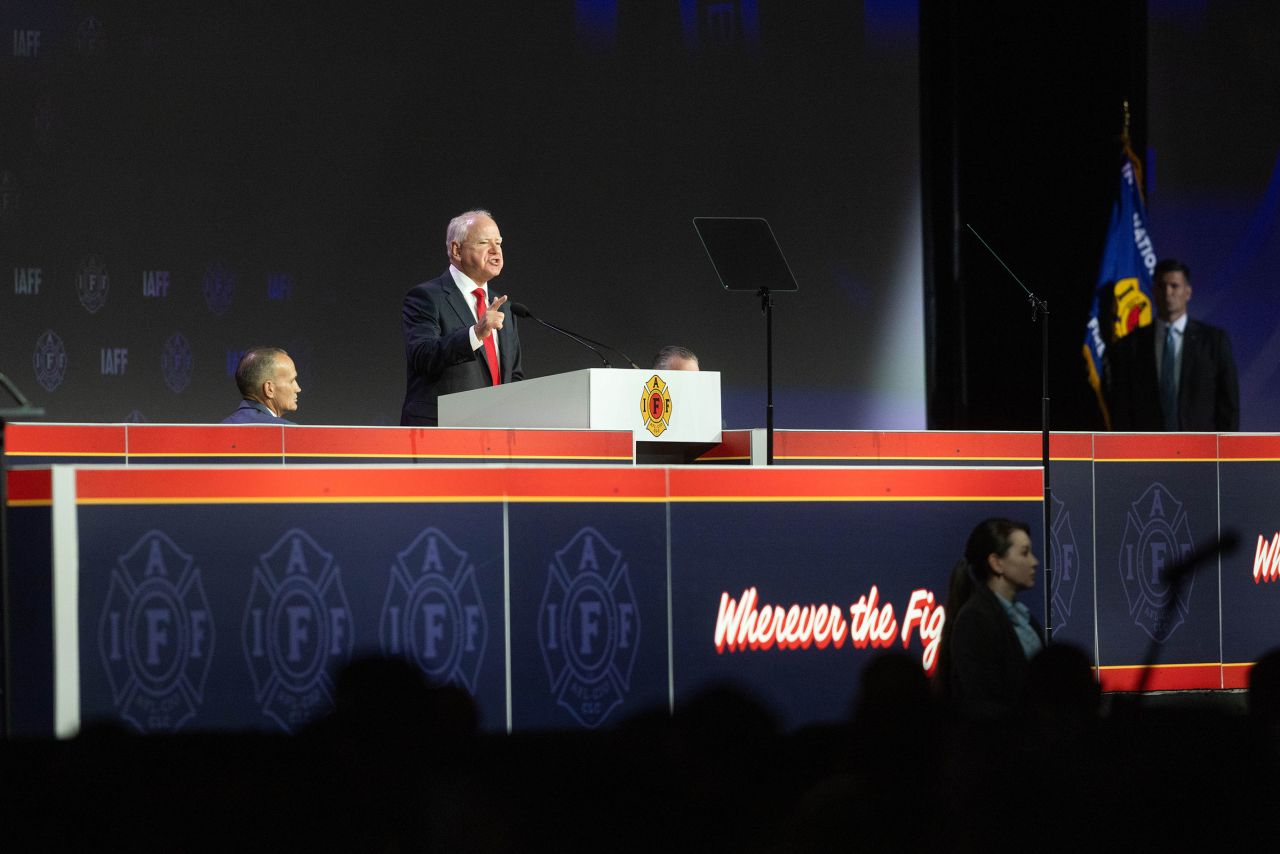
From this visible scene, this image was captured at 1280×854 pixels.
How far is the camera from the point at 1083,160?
10.8 meters

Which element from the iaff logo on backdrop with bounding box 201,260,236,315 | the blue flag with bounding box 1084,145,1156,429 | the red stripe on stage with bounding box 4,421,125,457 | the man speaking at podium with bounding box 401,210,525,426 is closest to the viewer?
the red stripe on stage with bounding box 4,421,125,457

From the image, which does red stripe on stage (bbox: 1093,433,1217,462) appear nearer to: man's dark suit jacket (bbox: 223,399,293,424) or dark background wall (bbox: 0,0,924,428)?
man's dark suit jacket (bbox: 223,399,293,424)

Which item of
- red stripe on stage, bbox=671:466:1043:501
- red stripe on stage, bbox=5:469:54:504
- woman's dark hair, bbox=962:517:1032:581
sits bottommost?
woman's dark hair, bbox=962:517:1032:581

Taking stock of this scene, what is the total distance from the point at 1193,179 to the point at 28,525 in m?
9.58

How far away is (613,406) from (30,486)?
282 cm

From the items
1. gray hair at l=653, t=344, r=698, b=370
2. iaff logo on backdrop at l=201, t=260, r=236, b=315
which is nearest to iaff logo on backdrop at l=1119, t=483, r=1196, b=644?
gray hair at l=653, t=344, r=698, b=370

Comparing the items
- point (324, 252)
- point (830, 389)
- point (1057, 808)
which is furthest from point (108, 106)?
point (1057, 808)

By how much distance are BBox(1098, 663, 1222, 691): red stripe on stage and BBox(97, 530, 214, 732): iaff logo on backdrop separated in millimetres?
3929

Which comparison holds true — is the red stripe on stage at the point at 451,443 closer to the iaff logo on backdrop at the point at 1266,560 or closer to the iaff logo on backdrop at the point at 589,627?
the iaff logo on backdrop at the point at 589,627

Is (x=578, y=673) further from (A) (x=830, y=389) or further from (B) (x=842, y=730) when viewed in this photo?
(A) (x=830, y=389)

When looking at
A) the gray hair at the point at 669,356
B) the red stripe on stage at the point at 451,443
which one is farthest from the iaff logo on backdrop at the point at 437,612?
the gray hair at the point at 669,356

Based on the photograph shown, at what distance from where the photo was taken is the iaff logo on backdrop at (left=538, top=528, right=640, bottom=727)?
429cm

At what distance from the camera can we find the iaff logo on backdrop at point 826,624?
4496 millimetres

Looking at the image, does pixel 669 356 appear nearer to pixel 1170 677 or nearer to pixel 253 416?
pixel 253 416
